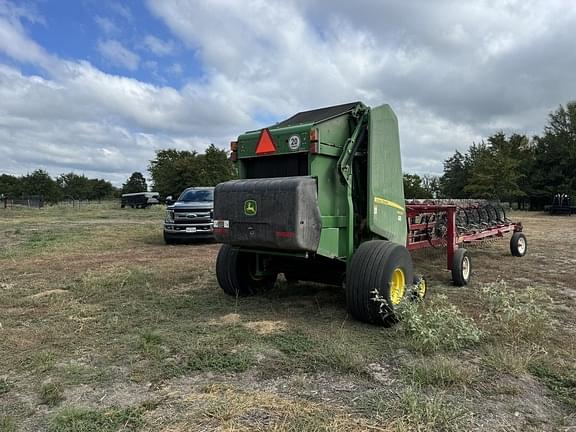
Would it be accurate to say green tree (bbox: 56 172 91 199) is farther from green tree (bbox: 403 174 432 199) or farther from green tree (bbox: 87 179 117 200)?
green tree (bbox: 403 174 432 199)

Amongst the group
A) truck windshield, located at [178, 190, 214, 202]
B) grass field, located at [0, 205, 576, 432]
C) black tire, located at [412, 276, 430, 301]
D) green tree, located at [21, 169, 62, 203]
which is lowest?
grass field, located at [0, 205, 576, 432]

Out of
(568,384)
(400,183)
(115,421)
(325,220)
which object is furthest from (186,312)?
(568,384)

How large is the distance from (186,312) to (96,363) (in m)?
1.61

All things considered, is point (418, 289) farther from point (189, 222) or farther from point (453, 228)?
point (189, 222)

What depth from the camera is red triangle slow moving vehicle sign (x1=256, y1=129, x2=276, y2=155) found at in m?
4.83

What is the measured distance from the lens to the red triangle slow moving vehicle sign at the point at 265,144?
4832 mm

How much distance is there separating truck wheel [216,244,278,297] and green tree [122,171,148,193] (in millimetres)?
90205

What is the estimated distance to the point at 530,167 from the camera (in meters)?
40.2

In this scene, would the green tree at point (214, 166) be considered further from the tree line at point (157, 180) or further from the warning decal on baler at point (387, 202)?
the warning decal on baler at point (387, 202)

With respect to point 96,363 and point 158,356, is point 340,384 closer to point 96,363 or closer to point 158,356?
point 158,356

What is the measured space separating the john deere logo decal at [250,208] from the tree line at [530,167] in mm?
29057

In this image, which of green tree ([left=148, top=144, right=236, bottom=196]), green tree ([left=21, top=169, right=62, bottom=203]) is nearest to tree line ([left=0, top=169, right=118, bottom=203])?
green tree ([left=21, top=169, right=62, bottom=203])

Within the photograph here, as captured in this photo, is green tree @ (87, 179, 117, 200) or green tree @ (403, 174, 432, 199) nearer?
green tree @ (403, 174, 432, 199)

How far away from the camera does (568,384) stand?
10.3 feet
